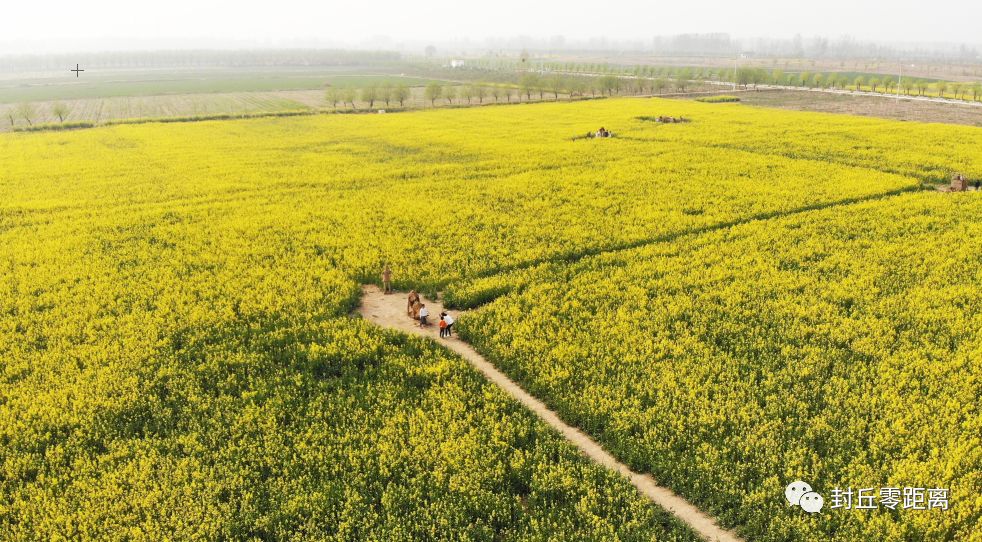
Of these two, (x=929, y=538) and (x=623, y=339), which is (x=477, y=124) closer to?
(x=623, y=339)

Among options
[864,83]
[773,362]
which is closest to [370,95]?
[773,362]

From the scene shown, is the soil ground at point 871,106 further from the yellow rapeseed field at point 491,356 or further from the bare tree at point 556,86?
the yellow rapeseed field at point 491,356

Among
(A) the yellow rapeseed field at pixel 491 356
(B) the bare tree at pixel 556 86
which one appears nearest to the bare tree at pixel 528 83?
(B) the bare tree at pixel 556 86

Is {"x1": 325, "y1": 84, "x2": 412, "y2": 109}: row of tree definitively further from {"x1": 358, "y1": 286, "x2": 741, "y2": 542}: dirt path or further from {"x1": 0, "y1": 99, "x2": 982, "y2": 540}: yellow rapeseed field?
{"x1": 358, "y1": 286, "x2": 741, "y2": 542}: dirt path

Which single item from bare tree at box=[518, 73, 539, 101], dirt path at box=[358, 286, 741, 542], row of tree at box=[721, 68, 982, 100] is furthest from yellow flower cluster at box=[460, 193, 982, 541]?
row of tree at box=[721, 68, 982, 100]

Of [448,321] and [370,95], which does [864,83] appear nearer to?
[370,95]

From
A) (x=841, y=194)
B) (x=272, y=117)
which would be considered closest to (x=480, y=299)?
(x=841, y=194)

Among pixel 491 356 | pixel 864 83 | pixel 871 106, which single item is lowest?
pixel 491 356

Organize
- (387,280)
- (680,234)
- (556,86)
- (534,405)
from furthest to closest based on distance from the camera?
(556,86), (680,234), (387,280), (534,405)

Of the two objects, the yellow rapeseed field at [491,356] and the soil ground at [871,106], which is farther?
the soil ground at [871,106]
